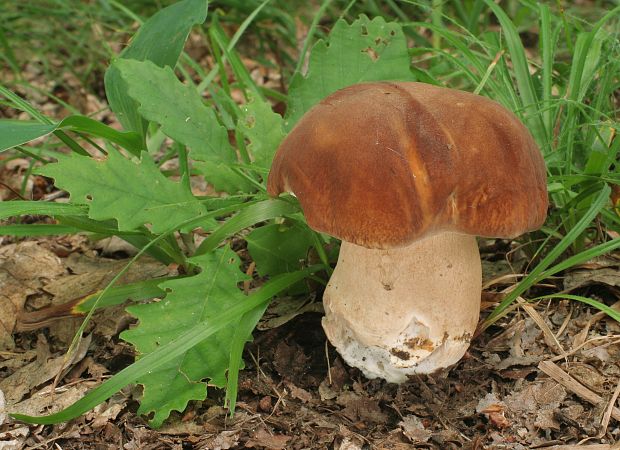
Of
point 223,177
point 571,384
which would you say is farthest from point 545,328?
point 223,177

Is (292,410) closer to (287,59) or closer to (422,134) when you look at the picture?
(422,134)

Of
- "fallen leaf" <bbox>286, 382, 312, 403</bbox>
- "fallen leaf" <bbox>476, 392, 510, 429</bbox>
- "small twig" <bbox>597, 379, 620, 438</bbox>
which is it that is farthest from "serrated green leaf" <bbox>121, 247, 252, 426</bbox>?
"small twig" <bbox>597, 379, 620, 438</bbox>

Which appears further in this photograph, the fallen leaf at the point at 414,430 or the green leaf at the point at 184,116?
the green leaf at the point at 184,116

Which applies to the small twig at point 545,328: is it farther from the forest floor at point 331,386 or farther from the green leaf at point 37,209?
the green leaf at point 37,209

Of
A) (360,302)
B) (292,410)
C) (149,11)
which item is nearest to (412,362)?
(360,302)

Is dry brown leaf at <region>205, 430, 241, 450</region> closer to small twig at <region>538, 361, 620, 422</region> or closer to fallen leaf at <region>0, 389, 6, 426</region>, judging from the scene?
fallen leaf at <region>0, 389, 6, 426</region>

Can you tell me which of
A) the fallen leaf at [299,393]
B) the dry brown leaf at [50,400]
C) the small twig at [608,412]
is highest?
the dry brown leaf at [50,400]

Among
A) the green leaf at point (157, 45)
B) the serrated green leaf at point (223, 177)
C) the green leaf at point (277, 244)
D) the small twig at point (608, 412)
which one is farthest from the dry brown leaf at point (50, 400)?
the small twig at point (608, 412)

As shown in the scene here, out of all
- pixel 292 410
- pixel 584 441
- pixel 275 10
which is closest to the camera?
pixel 584 441
